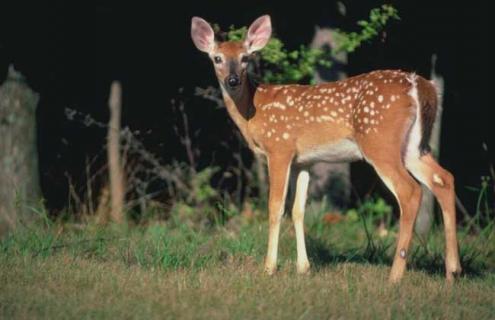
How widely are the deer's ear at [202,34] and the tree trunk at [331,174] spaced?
222cm

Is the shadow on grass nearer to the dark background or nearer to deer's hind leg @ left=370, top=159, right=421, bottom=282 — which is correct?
deer's hind leg @ left=370, top=159, right=421, bottom=282

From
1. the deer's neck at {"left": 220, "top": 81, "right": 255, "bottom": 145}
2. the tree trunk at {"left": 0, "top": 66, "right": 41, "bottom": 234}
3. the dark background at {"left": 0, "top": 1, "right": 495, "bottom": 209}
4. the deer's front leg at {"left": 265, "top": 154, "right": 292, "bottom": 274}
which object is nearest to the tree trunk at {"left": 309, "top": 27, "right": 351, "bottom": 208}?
the dark background at {"left": 0, "top": 1, "right": 495, "bottom": 209}

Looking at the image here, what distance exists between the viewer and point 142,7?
1144 centimetres

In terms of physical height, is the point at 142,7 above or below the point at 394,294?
above

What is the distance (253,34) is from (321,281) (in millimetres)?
2675

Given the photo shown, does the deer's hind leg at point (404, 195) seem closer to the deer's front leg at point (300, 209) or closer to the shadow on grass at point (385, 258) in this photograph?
the shadow on grass at point (385, 258)

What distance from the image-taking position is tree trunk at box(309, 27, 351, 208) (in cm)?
1023

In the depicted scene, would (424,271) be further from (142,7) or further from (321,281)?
(142,7)

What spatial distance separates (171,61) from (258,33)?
4.13m

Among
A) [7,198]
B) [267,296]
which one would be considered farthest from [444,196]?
[7,198]

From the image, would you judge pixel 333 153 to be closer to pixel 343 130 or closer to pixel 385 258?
pixel 343 130

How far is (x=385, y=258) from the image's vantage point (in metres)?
7.96

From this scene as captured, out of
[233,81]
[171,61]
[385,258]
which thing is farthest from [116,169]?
[385,258]

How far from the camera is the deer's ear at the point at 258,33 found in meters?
8.16
